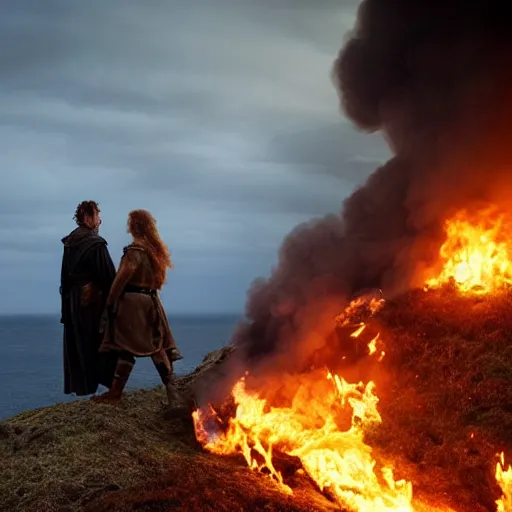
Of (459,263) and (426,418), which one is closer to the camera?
(426,418)

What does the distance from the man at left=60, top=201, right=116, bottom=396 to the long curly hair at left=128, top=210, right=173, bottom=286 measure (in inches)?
34.7

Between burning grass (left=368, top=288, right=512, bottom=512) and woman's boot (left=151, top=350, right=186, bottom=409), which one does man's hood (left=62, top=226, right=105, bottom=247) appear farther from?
burning grass (left=368, top=288, right=512, bottom=512)

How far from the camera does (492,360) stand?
10.1 m

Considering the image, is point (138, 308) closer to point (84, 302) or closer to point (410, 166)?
point (84, 302)

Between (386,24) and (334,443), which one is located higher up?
(386,24)

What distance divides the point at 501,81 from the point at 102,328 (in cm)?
834

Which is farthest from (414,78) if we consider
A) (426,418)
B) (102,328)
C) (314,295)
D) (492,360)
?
(102,328)

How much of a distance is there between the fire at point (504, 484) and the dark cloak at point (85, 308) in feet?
21.0

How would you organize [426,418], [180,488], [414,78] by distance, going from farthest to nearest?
[414,78] → [426,418] → [180,488]

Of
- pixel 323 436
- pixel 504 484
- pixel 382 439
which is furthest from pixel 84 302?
pixel 504 484

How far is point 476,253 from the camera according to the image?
11.4 m

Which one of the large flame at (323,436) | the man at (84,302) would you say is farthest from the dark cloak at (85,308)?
the large flame at (323,436)

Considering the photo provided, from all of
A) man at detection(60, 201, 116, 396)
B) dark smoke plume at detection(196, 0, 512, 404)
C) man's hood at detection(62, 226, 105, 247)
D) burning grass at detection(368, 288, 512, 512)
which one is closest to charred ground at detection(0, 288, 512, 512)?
burning grass at detection(368, 288, 512, 512)

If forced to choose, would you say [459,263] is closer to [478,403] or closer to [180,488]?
[478,403]
